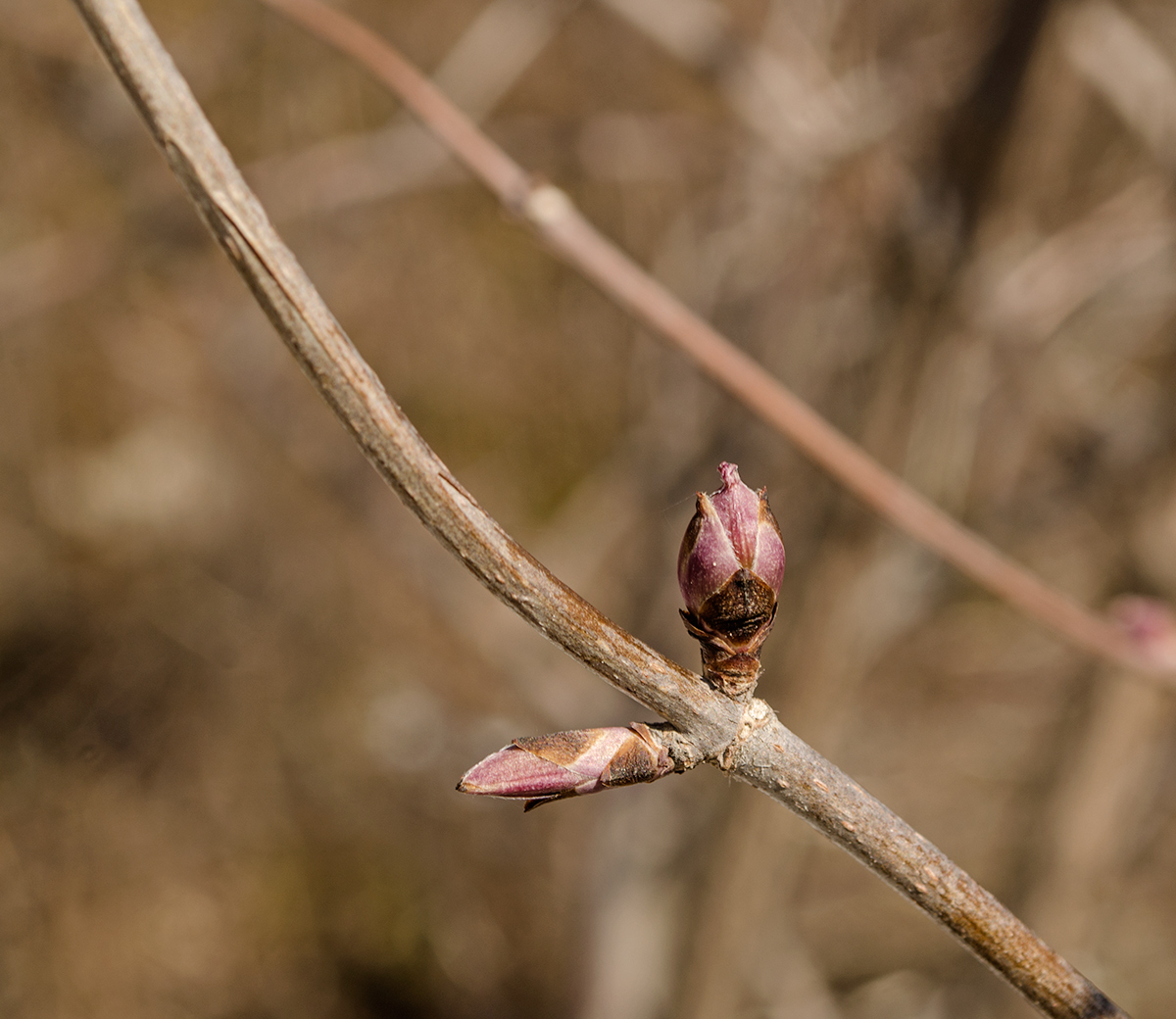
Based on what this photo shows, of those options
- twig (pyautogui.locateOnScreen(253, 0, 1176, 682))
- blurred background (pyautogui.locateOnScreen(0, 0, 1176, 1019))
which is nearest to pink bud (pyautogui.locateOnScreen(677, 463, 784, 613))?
twig (pyautogui.locateOnScreen(253, 0, 1176, 682))

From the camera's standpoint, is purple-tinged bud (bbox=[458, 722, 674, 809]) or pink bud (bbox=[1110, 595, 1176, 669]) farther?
pink bud (bbox=[1110, 595, 1176, 669])

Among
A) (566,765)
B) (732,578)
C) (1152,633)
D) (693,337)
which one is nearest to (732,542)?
(732,578)

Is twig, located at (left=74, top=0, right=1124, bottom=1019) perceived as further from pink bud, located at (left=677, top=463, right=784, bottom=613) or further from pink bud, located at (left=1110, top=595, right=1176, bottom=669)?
pink bud, located at (left=1110, top=595, right=1176, bottom=669)

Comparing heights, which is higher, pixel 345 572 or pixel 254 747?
pixel 345 572

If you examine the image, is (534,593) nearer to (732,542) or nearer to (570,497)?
(732,542)

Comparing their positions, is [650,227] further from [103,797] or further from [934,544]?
[103,797]

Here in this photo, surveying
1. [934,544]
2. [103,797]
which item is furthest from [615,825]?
[103,797]
